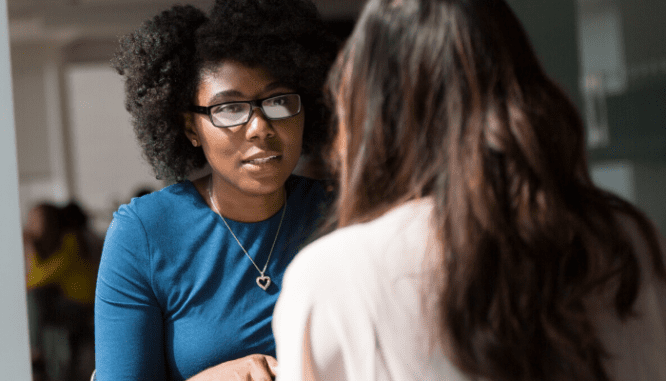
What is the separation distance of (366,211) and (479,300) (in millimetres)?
197

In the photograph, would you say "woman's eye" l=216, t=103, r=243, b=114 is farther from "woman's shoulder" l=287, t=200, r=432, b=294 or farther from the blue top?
"woman's shoulder" l=287, t=200, r=432, b=294

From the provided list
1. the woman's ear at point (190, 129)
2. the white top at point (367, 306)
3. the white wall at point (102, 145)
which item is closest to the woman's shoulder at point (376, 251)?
the white top at point (367, 306)

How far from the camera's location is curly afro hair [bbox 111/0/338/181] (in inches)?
57.4

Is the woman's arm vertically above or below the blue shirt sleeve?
below

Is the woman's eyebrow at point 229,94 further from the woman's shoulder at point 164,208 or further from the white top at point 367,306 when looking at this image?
the white top at point 367,306

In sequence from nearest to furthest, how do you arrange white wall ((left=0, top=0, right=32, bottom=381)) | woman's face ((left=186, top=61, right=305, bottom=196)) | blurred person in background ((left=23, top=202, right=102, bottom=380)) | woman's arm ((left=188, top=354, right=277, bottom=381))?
woman's arm ((left=188, top=354, right=277, bottom=381)), woman's face ((left=186, top=61, right=305, bottom=196)), white wall ((left=0, top=0, right=32, bottom=381)), blurred person in background ((left=23, top=202, right=102, bottom=380))

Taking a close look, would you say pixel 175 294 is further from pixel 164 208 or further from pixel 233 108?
pixel 233 108

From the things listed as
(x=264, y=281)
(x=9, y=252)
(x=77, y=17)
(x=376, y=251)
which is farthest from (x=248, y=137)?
(x=77, y=17)

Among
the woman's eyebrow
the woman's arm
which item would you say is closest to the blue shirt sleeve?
the woman's arm

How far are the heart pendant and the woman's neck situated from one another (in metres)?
0.15

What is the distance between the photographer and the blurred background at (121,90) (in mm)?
2266

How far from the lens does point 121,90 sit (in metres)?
5.26

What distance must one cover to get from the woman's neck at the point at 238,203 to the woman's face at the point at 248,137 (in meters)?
0.03

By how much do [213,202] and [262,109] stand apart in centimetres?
27
